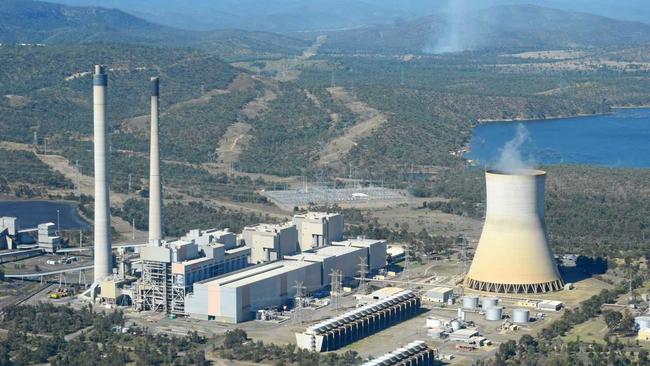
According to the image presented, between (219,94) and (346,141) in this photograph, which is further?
(219,94)

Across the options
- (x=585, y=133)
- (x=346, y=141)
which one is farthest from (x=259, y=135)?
(x=585, y=133)

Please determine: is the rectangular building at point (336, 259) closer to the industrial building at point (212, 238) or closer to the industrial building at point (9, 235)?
the industrial building at point (212, 238)

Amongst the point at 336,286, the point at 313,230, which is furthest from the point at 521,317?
the point at 313,230

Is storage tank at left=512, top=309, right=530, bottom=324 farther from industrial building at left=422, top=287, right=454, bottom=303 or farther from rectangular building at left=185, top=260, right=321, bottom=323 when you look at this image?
rectangular building at left=185, top=260, right=321, bottom=323

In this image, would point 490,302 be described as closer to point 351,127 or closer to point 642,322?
point 642,322

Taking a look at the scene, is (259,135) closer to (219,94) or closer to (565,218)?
(219,94)

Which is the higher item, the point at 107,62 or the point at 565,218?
the point at 107,62
